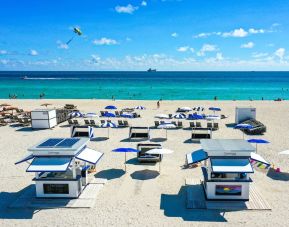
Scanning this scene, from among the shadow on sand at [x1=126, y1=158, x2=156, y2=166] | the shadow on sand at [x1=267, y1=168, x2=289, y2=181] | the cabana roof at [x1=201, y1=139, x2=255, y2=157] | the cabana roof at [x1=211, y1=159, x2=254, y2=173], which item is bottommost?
the shadow on sand at [x1=267, y1=168, x2=289, y2=181]

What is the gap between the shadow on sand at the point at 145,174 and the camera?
51.8 ft

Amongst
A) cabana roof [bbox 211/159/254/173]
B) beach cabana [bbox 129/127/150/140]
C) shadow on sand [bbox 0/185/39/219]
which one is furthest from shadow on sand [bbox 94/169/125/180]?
beach cabana [bbox 129/127/150/140]

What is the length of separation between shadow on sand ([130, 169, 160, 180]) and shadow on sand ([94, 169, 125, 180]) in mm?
655

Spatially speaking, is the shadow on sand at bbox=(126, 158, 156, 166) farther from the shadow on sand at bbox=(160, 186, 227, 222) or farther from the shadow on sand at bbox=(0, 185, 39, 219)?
the shadow on sand at bbox=(0, 185, 39, 219)

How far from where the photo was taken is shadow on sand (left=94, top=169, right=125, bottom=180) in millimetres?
15945

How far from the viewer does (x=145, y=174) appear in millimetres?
16219

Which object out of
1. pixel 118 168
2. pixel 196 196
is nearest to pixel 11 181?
pixel 118 168

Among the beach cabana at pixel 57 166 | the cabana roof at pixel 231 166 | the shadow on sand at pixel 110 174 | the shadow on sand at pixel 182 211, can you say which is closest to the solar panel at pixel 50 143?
the beach cabana at pixel 57 166

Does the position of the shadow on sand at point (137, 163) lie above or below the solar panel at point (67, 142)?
below

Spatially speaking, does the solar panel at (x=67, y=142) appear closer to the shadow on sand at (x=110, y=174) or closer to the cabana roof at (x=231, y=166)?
the shadow on sand at (x=110, y=174)

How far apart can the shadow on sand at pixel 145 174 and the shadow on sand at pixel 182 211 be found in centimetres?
234

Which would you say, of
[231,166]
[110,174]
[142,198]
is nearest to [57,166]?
[142,198]

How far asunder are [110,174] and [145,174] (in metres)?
1.77

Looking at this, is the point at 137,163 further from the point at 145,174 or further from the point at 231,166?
the point at 231,166
